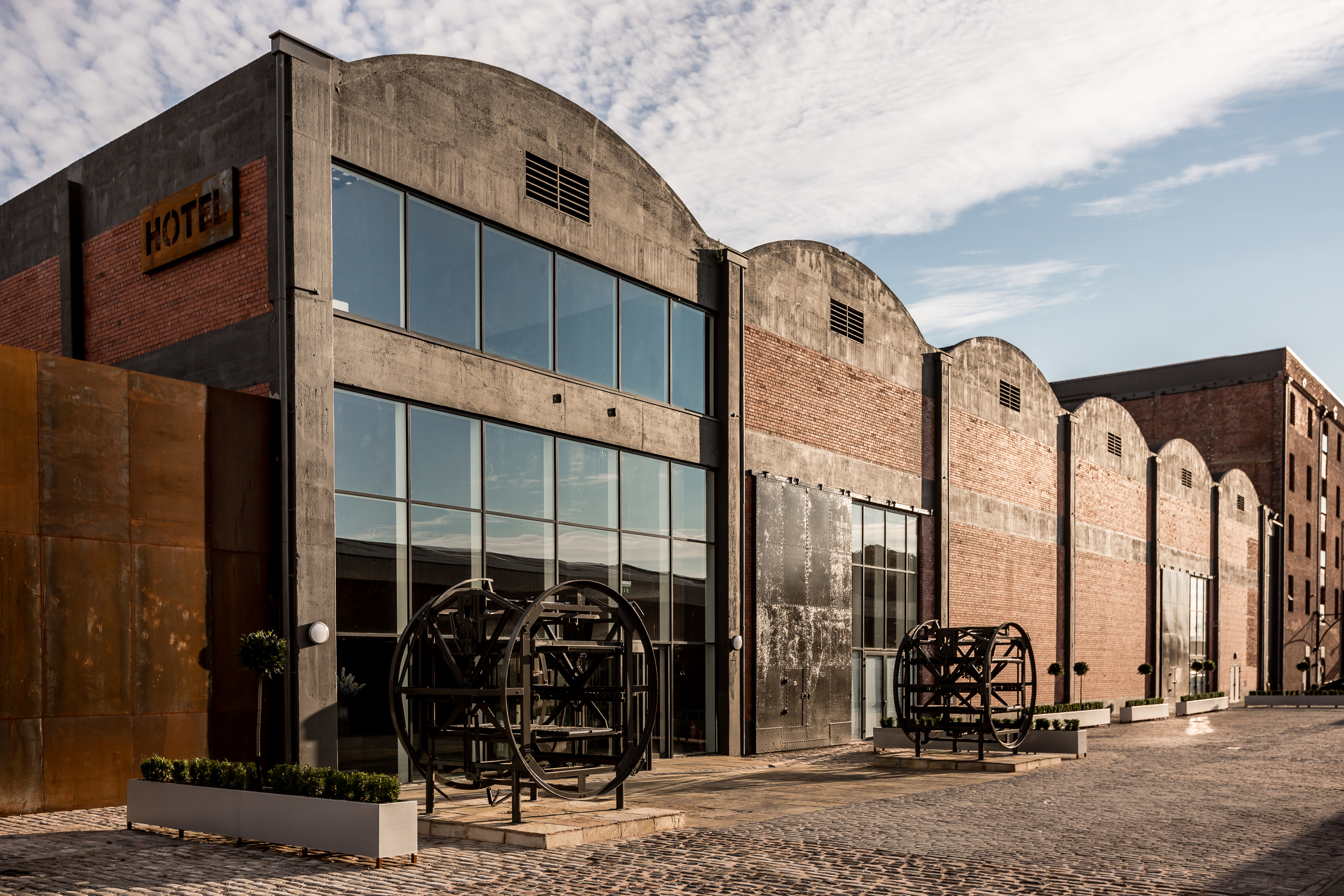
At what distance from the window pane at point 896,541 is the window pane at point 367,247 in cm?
1621

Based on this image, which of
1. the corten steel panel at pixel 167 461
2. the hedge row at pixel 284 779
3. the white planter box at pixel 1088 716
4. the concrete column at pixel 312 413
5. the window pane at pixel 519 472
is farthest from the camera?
the white planter box at pixel 1088 716

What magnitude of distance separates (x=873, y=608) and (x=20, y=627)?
20.3 metres

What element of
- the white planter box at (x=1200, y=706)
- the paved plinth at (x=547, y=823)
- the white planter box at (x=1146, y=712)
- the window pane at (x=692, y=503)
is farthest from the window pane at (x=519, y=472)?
the white planter box at (x=1200, y=706)

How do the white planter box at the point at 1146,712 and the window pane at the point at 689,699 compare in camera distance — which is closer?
the window pane at the point at 689,699

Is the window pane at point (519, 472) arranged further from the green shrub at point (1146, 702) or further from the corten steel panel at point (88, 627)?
the green shrub at point (1146, 702)

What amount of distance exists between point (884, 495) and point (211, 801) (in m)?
20.5

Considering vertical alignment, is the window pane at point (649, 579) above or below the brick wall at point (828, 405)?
below

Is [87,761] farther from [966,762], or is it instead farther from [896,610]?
[896,610]

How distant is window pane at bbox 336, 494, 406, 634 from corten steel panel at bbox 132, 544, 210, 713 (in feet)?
6.35

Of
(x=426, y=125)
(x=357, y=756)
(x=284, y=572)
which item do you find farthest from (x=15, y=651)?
(x=426, y=125)

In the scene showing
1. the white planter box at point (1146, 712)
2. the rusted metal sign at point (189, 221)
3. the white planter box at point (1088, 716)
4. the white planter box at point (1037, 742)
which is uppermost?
the rusted metal sign at point (189, 221)

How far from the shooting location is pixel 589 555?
855 inches

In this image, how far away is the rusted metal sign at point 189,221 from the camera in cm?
1734

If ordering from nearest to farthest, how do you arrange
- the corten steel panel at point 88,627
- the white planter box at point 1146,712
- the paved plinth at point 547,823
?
the paved plinth at point 547,823
the corten steel panel at point 88,627
the white planter box at point 1146,712
